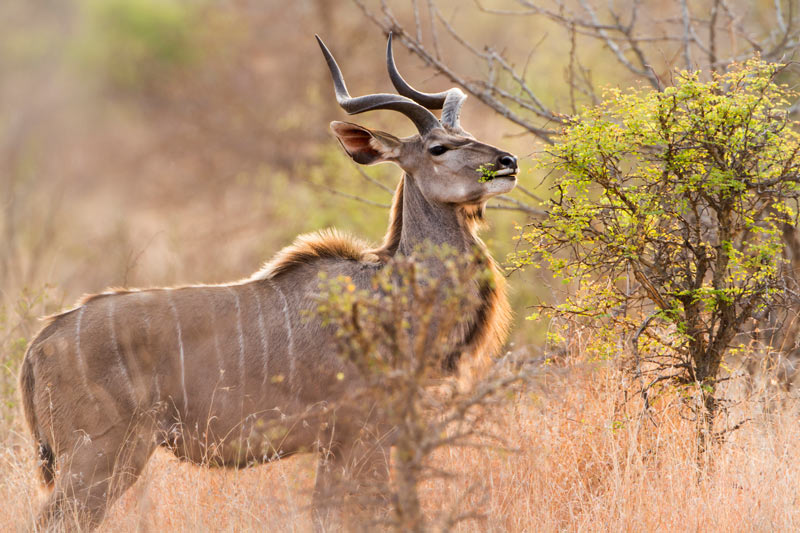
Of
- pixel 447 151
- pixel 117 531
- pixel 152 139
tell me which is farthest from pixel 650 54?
pixel 152 139

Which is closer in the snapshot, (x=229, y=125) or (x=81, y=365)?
(x=81, y=365)

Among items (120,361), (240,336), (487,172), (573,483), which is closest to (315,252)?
(240,336)

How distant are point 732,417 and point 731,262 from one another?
2.56ft

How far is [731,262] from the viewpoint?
4.15m

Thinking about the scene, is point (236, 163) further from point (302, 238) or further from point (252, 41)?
point (302, 238)

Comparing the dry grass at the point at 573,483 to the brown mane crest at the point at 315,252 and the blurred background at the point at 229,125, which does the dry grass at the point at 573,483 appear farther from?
the brown mane crest at the point at 315,252

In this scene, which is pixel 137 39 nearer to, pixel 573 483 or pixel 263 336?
pixel 263 336

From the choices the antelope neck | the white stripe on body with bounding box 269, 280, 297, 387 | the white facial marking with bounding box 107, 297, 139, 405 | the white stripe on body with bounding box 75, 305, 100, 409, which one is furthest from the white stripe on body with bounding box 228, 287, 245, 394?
the antelope neck

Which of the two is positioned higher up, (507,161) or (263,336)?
(507,161)

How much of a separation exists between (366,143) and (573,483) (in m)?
1.86

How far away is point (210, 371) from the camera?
4.01 meters

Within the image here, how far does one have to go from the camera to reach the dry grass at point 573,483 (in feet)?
12.3

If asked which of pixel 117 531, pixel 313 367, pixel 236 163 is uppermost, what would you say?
pixel 236 163

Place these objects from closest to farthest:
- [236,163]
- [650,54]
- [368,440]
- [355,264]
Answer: [368,440] < [355,264] < [650,54] < [236,163]
